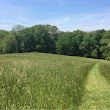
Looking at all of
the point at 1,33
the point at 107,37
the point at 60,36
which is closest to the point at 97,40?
the point at 107,37

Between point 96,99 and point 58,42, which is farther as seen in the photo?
point 58,42

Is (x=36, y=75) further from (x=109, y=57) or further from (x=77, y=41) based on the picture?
(x=77, y=41)

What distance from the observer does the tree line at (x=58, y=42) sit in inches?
2901

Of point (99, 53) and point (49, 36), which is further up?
point (49, 36)

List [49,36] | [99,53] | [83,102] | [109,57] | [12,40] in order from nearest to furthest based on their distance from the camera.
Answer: [83,102] → [109,57] → [99,53] → [12,40] → [49,36]

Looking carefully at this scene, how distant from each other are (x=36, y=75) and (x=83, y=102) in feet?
9.19

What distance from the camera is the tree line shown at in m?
73.7

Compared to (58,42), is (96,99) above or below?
below

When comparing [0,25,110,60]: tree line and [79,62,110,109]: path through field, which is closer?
[79,62,110,109]: path through field

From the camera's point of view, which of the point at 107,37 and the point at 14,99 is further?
the point at 107,37

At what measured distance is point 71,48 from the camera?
76.3m

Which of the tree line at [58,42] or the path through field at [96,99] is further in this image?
the tree line at [58,42]

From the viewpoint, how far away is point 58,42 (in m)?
78.8

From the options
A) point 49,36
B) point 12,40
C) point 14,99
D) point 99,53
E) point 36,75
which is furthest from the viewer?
point 49,36
